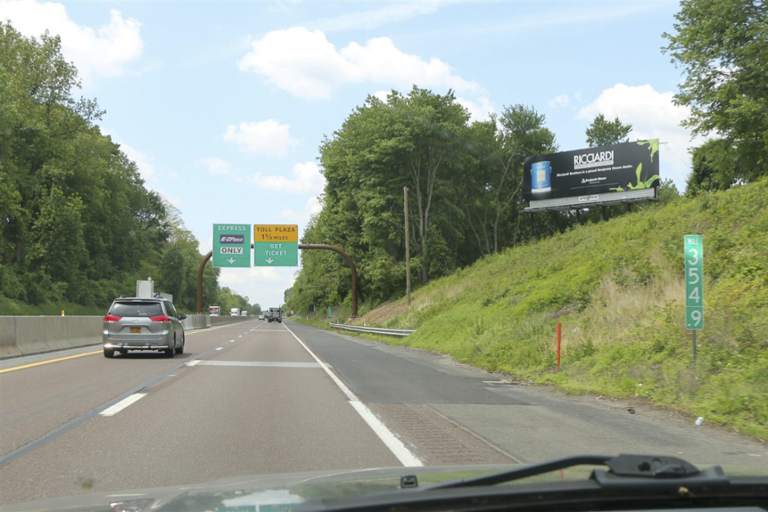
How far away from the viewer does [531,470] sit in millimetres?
2693

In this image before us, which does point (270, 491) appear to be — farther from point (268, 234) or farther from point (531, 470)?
point (268, 234)

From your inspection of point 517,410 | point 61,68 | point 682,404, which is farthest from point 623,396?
point 61,68

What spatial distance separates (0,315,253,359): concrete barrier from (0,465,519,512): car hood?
1672 centimetres

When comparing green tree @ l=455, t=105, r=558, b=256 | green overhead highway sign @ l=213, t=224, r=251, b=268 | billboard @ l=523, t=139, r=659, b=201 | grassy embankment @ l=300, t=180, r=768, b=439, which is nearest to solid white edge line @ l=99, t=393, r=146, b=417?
grassy embankment @ l=300, t=180, r=768, b=439

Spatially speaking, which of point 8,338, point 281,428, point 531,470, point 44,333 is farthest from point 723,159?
point 531,470

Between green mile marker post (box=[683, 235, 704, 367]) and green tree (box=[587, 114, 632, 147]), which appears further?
green tree (box=[587, 114, 632, 147])

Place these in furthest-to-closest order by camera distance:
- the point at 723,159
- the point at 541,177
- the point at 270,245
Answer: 1. the point at 270,245
2. the point at 541,177
3. the point at 723,159

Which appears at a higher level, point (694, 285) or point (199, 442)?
point (694, 285)

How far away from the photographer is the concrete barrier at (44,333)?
1867 cm

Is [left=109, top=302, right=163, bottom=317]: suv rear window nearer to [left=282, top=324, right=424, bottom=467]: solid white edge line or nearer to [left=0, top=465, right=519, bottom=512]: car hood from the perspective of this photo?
[left=282, top=324, right=424, bottom=467]: solid white edge line

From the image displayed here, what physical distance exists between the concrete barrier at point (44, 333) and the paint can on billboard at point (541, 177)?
3084cm

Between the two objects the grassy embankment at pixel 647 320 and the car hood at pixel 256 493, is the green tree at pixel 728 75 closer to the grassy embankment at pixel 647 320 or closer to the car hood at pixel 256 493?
the grassy embankment at pixel 647 320

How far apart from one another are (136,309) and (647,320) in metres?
13.2

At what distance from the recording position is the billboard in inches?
1722
